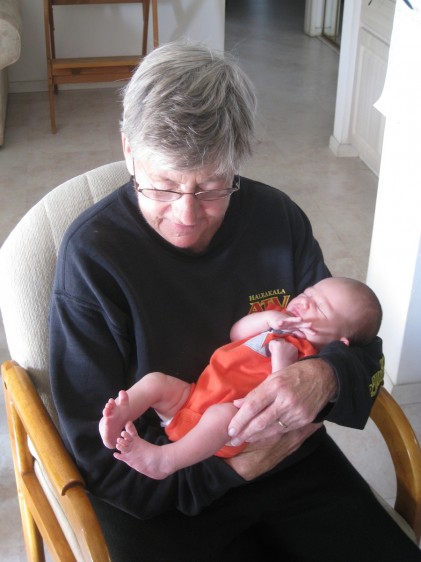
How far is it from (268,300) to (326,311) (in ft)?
0.40

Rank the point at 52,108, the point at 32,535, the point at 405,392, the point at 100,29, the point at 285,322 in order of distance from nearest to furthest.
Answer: the point at 285,322 < the point at 32,535 < the point at 405,392 < the point at 52,108 < the point at 100,29

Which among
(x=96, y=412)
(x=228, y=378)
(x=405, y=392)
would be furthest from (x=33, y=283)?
(x=405, y=392)

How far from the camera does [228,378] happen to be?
48.8 inches

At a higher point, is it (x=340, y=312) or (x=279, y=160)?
(x=340, y=312)

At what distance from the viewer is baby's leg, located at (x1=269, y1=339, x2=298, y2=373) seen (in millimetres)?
1238

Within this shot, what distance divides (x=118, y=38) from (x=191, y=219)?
4.35 meters

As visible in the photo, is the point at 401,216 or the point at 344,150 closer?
the point at 401,216

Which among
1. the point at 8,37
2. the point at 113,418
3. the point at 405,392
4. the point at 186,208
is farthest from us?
the point at 8,37

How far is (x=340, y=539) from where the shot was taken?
4.13 ft

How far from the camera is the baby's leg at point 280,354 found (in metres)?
1.24

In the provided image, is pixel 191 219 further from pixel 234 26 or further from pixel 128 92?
pixel 234 26

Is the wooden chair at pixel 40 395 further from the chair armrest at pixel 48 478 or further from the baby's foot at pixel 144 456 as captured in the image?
the baby's foot at pixel 144 456

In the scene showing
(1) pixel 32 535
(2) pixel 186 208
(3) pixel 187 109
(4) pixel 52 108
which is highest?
(3) pixel 187 109

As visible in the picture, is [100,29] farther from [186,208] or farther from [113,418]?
[113,418]
